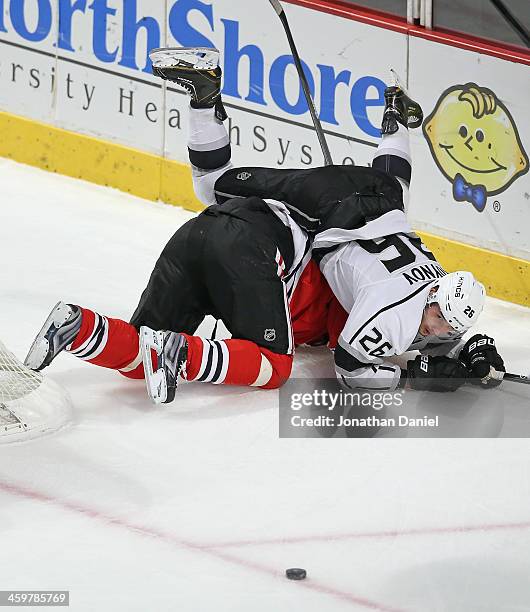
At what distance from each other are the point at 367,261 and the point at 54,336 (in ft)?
3.07

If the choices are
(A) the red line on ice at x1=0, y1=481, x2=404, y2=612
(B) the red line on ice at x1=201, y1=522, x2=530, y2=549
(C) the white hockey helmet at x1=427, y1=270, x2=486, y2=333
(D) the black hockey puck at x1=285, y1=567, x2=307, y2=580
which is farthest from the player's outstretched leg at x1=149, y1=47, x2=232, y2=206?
(D) the black hockey puck at x1=285, y1=567, x2=307, y2=580

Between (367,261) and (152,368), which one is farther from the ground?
(367,261)

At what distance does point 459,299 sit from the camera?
412 centimetres

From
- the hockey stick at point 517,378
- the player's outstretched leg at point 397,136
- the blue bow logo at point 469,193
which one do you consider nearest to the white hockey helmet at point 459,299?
the hockey stick at point 517,378

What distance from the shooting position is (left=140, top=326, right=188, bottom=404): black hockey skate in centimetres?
398

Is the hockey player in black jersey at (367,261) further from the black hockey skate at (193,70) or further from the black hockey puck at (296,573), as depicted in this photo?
the black hockey puck at (296,573)

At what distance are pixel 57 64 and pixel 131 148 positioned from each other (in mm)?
531

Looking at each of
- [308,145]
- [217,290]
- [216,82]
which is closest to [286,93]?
[308,145]

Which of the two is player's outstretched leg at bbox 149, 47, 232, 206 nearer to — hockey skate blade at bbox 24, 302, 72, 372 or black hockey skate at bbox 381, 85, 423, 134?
black hockey skate at bbox 381, 85, 423, 134

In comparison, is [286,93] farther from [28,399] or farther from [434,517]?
[434,517]

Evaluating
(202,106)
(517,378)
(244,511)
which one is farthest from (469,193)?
(244,511)

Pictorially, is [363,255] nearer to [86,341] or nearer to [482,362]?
[482,362]

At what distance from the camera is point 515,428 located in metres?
4.20

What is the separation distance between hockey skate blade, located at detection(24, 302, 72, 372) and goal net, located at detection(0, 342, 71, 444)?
4cm
